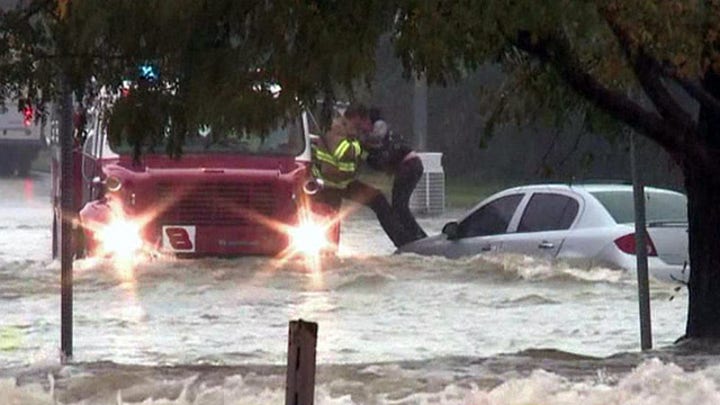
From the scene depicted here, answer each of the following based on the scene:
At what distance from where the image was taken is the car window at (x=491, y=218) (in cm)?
2056

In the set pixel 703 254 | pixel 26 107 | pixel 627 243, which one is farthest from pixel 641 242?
pixel 627 243

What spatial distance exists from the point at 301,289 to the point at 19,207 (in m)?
17.3

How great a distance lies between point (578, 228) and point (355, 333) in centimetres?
316

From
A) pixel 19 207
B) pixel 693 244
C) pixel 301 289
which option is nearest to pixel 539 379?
pixel 693 244

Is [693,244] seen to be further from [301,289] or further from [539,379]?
[301,289]

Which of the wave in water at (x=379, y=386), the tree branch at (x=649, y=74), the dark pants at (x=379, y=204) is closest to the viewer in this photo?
the wave in water at (x=379, y=386)

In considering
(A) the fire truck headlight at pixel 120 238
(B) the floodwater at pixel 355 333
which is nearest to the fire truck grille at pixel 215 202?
(A) the fire truck headlight at pixel 120 238

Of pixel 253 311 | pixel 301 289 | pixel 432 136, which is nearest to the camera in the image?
pixel 253 311

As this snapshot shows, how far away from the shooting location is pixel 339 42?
9.56 meters

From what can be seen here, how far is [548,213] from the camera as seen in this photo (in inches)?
795

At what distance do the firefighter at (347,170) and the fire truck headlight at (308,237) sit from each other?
86 cm

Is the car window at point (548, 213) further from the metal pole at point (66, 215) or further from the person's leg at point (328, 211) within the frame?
the metal pole at point (66, 215)

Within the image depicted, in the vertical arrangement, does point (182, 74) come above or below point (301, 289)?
above

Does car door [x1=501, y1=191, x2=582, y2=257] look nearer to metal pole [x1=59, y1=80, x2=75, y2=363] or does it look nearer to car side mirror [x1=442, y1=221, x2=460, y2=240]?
car side mirror [x1=442, y1=221, x2=460, y2=240]
